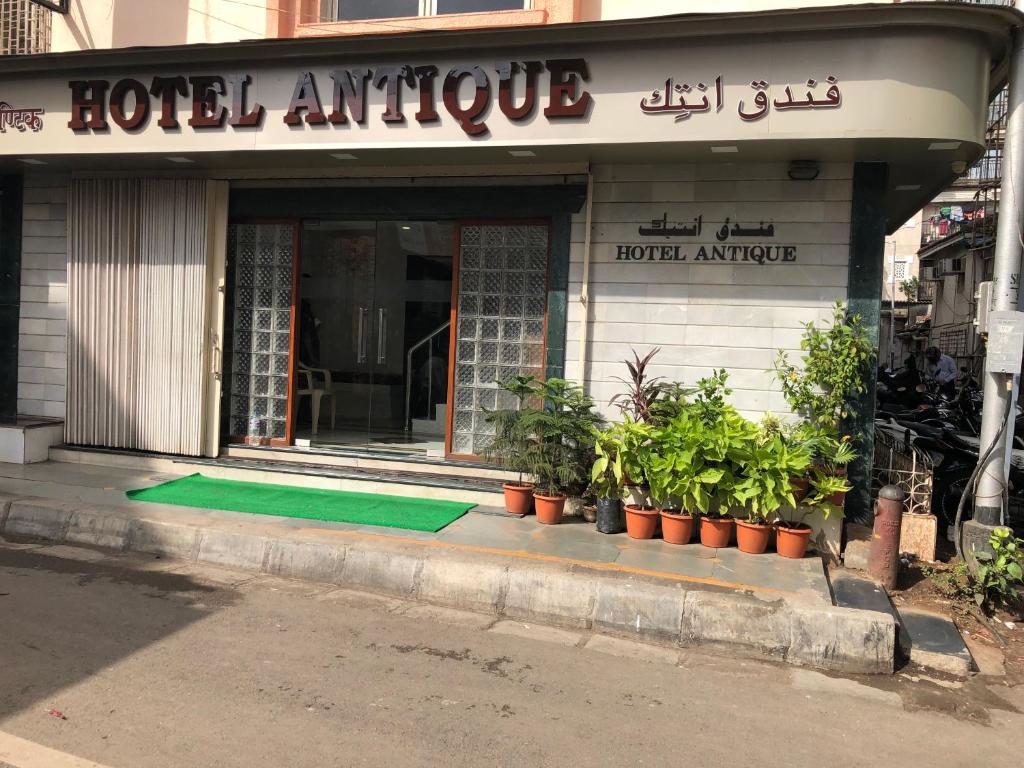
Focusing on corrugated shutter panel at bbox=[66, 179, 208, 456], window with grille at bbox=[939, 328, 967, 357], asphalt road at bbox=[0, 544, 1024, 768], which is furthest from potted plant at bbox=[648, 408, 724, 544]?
window with grille at bbox=[939, 328, 967, 357]

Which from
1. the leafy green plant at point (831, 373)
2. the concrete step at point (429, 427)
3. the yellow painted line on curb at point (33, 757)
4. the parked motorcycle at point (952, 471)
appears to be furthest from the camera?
the concrete step at point (429, 427)

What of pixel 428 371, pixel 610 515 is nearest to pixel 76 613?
pixel 610 515

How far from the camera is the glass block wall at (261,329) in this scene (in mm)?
9227

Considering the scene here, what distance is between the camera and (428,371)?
9523 mm

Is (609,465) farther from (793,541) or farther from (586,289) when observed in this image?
(586,289)

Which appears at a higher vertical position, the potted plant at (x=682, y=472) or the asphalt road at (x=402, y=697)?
the potted plant at (x=682, y=472)

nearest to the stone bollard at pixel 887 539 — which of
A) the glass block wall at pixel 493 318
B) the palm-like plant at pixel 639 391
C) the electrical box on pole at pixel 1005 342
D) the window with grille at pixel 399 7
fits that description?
the electrical box on pole at pixel 1005 342

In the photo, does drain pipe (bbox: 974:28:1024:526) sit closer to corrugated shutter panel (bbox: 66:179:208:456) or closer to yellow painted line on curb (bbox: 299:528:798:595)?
yellow painted line on curb (bbox: 299:528:798:595)

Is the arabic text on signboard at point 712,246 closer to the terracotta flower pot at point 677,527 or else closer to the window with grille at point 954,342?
the terracotta flower pot at point 677,527

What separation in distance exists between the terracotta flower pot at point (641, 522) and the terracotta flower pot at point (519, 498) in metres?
1.03

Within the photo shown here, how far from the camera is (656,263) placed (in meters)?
7.66

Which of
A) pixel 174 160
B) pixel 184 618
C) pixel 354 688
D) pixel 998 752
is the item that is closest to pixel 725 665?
pixel 998 752

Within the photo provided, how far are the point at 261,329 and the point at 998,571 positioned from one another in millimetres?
7683

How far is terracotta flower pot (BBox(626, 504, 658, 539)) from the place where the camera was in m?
6.90
